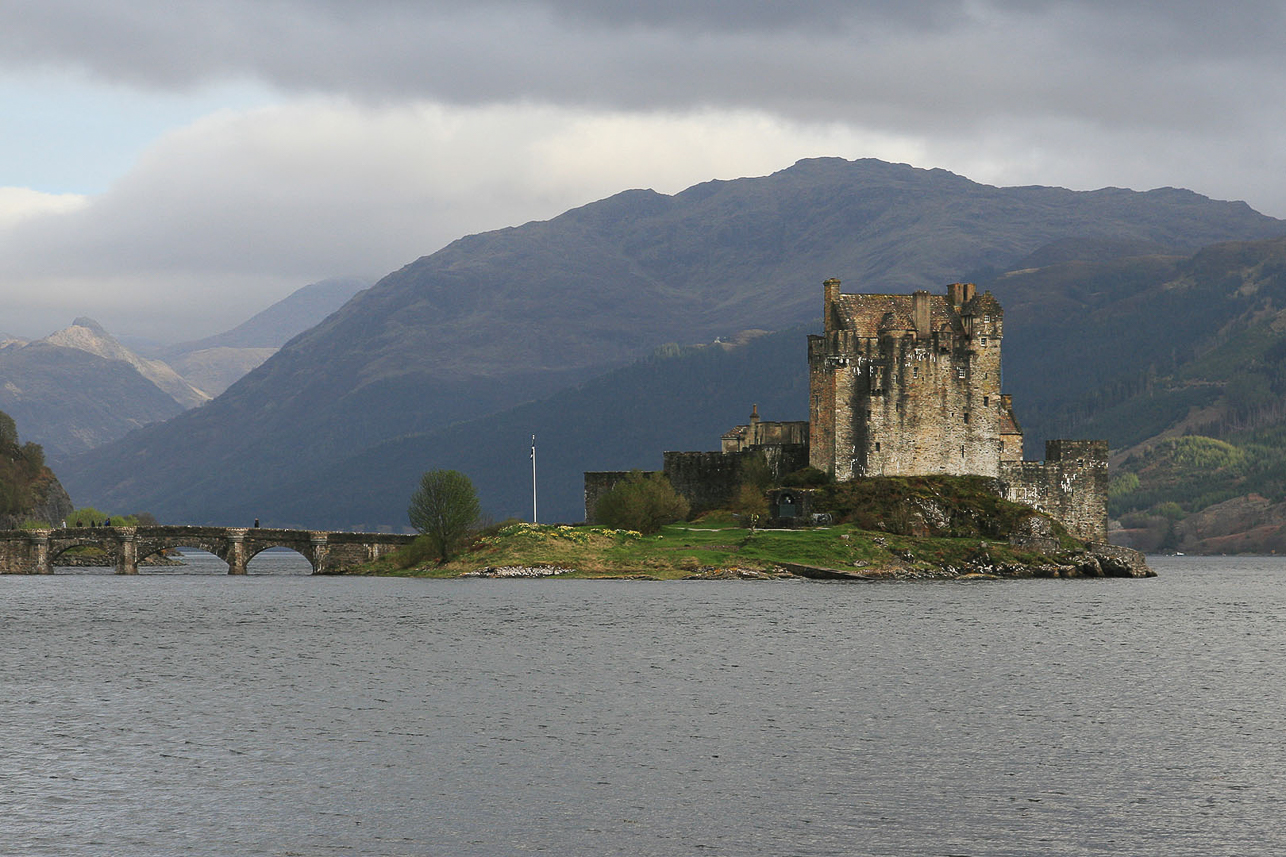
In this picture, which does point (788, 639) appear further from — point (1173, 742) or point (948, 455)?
point (948, 455)

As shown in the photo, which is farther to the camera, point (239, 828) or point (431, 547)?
point (431, 547)

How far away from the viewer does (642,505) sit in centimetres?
15425

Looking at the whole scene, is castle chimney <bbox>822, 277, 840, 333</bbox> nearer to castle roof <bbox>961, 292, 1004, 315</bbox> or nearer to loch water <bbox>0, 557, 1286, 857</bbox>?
castle roof <bbox>961, 292, 1004, 315</bbox>

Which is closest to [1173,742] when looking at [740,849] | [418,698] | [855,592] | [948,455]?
[740,849]

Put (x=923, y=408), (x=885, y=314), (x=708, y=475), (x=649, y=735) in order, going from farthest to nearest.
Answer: (x=708, y=475), (x=885, y=314), (x=923, y=408), (x=649, y=735)

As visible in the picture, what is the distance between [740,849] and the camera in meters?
36.4

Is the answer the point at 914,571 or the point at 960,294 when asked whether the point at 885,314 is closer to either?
the point at 960,294

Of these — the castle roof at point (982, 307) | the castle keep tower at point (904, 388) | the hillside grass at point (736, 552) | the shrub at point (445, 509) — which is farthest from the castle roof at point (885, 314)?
the shrub at point (445, 509)

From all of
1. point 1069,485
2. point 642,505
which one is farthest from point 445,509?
point 1069,485

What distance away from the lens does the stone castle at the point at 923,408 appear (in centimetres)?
14725

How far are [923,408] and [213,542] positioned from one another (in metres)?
96.3

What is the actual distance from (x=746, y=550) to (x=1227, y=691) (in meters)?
75.4

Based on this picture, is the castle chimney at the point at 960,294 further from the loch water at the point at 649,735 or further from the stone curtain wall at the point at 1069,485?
the loch water at the point at 649,735

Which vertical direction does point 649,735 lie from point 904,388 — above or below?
below
